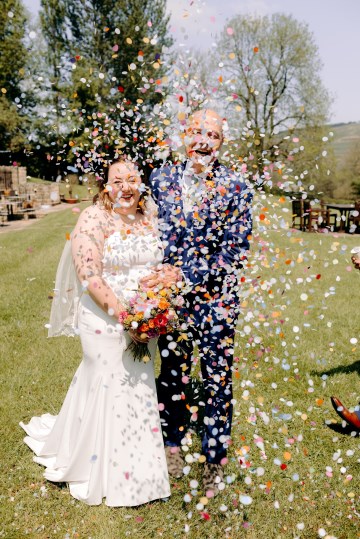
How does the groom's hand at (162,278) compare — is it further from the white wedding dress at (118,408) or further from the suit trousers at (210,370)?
the suit trousers at (210,370)

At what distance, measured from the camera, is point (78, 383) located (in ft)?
13.0

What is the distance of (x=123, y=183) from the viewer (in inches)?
143

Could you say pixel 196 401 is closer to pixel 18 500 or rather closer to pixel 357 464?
pixel 357 464

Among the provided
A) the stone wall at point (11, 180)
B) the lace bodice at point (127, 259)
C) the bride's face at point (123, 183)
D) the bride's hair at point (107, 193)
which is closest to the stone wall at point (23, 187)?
the stone wall at point (11, 180)

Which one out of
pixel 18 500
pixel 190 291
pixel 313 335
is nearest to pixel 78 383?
pixel 18 500

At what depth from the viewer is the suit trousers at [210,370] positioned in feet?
12.3

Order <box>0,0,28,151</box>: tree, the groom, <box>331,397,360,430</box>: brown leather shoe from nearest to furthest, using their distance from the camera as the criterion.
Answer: the groom < <box>331,397,360,430</box>: brown leather shoe < <box>0,0,28,151</box>: tree

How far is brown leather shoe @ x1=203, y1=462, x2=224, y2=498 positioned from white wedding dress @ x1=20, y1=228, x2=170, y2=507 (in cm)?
34

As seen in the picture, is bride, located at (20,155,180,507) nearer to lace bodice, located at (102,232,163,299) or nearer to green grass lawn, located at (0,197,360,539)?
lace bodice, located at (102,232,163,299)

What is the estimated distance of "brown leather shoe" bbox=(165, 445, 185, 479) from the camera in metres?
4.04

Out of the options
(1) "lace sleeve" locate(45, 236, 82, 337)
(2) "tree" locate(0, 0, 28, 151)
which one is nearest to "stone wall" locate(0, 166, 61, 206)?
(2) "tree" locate(0, 0, 28, 151)

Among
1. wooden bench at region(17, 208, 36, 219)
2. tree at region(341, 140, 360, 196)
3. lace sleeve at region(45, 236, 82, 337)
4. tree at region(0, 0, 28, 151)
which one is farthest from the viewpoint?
tree at region(341, 140, 360, 196)

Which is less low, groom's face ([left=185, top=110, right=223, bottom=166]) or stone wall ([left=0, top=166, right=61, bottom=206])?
stone wall ([left=0, top=166, right=61, bottom=206])

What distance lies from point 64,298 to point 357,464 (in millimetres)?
3076
